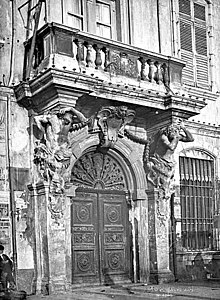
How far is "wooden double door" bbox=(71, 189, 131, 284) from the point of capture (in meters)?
11.4

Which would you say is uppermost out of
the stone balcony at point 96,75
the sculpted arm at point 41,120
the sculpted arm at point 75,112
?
the stone balcony at point 96,75

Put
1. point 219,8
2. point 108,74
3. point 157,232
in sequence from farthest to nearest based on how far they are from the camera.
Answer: point 219,8
point 157,232
point 108,74

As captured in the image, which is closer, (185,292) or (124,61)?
(185,292)

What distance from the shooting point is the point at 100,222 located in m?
11.8

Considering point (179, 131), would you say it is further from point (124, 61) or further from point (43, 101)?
point (43, 101)

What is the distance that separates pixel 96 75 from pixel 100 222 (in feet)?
10.3

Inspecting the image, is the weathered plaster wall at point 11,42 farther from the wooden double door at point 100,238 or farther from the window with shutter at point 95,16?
the wooden double door at point 100,238

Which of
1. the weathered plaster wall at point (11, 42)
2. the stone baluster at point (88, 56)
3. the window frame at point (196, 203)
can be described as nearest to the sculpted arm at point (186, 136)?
the window frame at point (196, 203)

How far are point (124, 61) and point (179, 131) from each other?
190 centimetres

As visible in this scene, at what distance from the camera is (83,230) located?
1150 cm

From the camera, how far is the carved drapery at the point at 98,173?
460 inches

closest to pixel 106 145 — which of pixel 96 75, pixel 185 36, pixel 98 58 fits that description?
pixel 96 75

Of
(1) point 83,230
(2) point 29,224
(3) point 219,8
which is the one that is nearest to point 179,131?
(1) point 83,230

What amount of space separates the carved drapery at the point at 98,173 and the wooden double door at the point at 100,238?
17 cm
